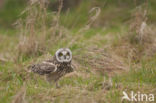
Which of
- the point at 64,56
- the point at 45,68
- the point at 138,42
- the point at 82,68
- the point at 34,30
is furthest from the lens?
the point at 138,42

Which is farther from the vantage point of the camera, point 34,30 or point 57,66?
point 34,30

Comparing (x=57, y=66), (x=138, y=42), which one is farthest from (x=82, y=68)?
(x=138, y=42)

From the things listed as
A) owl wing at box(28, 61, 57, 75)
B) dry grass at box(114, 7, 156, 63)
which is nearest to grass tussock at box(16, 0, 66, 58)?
owl wing at box(28, 61, 57, 75)

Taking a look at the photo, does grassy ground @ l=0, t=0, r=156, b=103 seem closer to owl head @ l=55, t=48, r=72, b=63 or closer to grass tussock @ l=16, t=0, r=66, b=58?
grass tussock @ l=16, t=0, r=66, b=58

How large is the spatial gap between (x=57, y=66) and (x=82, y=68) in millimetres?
1341

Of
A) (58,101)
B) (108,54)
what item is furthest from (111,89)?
(108,54)

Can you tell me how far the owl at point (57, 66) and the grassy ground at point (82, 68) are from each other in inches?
7.9

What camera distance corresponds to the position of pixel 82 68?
725cm

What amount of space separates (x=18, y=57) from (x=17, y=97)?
3148mm

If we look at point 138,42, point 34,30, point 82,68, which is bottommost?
point 82,68

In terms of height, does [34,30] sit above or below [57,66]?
above

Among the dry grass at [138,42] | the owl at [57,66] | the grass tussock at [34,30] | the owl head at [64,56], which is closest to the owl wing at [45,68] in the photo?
the owl at [57,66]

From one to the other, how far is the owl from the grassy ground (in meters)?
0.20

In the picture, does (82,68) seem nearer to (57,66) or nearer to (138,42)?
(57,66)
